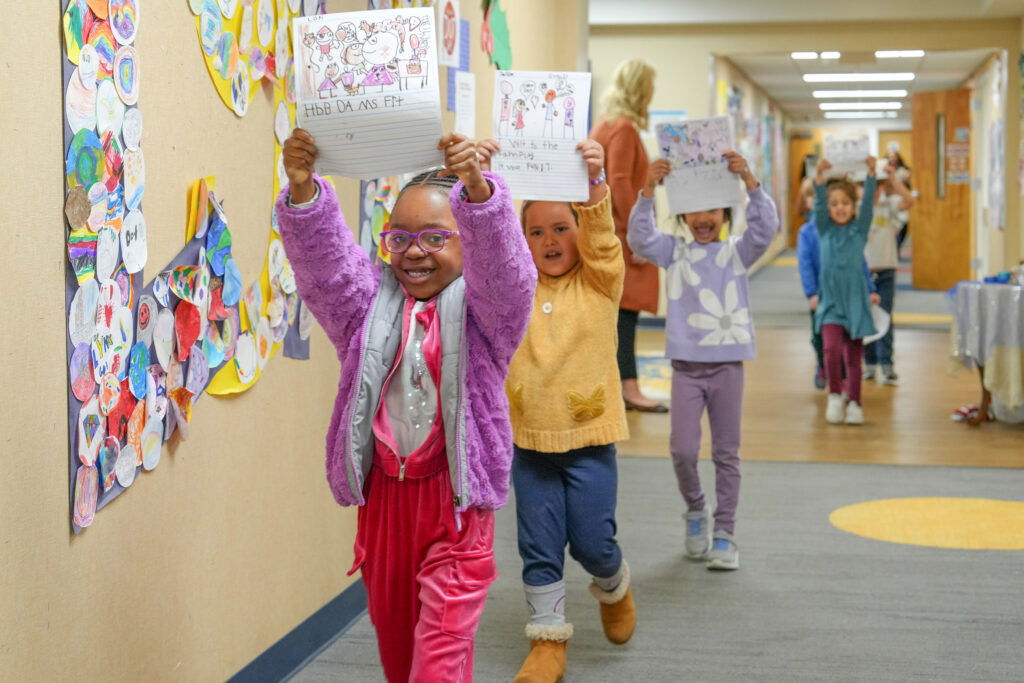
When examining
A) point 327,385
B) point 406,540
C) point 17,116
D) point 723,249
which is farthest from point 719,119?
point 17,116

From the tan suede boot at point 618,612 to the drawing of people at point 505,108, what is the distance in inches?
45.5

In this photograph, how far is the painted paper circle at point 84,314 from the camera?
1874mm

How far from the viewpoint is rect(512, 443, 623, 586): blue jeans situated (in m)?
2.75

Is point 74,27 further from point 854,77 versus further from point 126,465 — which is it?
point 854,77

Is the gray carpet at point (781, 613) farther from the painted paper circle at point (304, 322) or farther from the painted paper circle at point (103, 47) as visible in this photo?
the painted paper circle at point (103, 47)

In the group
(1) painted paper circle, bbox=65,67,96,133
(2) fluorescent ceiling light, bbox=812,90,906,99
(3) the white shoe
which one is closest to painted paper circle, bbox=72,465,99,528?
(1) painted paper circle, bbox=65,67,96,133

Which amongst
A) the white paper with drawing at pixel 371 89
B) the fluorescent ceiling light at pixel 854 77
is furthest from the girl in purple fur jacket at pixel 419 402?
the fluorescent ceiling light at pixel 854 77

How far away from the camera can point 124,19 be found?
2002 mm

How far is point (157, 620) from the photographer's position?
219 cm

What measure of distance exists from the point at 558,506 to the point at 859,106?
68.7 feet

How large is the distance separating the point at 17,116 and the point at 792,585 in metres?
2.61

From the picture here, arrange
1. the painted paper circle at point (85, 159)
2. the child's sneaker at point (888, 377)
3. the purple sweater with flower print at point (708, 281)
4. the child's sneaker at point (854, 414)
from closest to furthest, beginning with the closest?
the painted paper circle at point (85, 159), the purple sweater with flower print at point (708, 281), the child's sneaker at point (854, 414), the child's sneaker at point (888, 377)

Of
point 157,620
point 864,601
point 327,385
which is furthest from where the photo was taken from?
point 864,601

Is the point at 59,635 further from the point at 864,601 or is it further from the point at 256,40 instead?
the point at 864,601
